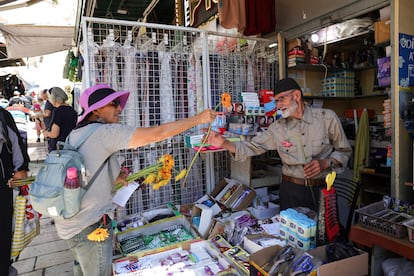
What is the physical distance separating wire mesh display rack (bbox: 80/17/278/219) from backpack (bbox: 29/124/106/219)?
146 cm

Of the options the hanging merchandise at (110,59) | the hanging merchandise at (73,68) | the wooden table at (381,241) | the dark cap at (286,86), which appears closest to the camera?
the wooden table at (381,241)

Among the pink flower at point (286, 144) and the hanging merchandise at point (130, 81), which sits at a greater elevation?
the hanging merchandise at point (130, 81)

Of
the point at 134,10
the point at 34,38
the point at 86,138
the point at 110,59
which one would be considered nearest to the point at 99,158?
the point at 86,138

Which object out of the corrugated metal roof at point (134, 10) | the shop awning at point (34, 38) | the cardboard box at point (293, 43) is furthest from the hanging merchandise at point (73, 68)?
the cardboard box at point (293, 43)

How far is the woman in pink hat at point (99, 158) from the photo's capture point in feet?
5.39

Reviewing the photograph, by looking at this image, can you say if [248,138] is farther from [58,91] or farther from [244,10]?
[58,91]

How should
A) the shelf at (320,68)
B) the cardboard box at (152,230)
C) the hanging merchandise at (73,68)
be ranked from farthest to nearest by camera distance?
1. the hanging merchandise at (73,68)
2. the shelf at (320,68)
3. the cardboard box at (152,230)

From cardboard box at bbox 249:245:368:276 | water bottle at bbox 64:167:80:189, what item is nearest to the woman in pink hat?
water bottle at bbox 64:167:80:189

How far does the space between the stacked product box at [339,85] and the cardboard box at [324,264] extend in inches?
122

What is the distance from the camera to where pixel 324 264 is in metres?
1.49

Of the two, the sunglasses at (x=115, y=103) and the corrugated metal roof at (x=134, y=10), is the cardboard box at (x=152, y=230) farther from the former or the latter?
the corrugated metal roof at (x=134, y=10)

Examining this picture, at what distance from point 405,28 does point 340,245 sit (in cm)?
202

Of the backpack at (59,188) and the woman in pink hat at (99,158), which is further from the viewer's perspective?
the woman in pink hat at (99,158)

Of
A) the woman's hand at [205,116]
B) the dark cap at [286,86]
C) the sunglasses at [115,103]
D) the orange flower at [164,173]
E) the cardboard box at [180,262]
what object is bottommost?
the cardboard box at [180,262]
